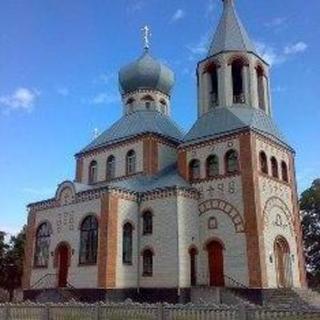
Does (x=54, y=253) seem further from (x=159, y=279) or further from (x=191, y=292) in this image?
(x=191, y=292)

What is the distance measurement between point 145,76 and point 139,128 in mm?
5490

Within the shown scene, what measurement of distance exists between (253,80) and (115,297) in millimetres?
15421

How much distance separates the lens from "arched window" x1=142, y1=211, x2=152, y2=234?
26.5 meters

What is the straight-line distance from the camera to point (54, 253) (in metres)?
27.4

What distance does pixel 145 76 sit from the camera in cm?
3538

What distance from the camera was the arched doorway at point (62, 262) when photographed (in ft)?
87.5

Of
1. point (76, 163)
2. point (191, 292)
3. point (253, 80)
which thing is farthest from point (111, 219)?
point (253, 80)

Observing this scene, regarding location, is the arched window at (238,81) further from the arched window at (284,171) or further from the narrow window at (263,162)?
the arched window at (284,171)

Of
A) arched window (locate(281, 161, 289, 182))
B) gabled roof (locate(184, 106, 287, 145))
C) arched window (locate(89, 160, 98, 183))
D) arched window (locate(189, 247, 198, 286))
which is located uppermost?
gabled roof (locate(184, 106, 287, 145))

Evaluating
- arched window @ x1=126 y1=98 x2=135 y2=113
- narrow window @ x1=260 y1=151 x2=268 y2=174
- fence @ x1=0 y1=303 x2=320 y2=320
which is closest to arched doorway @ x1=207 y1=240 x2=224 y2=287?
narrow window @ x1=260 y1=151 x2=268 y2=174

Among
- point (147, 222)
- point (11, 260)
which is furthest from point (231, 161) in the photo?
point (11, 260)

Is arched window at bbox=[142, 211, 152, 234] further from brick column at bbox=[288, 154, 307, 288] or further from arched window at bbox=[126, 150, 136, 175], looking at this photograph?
brick column at bbox=[288, 154, 307, 288]

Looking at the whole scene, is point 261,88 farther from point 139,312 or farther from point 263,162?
point 139,312

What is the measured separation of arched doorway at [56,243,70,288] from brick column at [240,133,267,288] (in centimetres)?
1028
